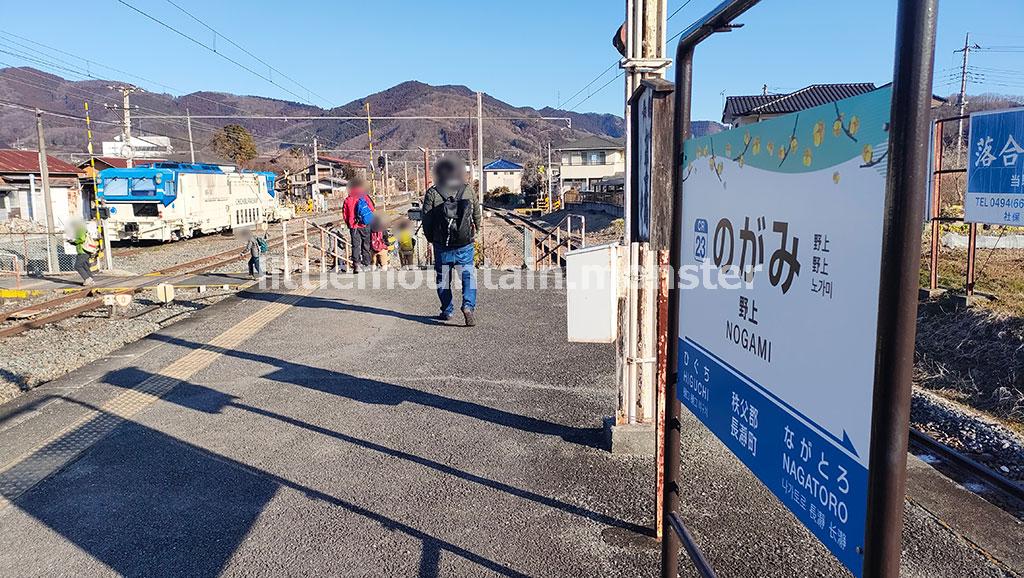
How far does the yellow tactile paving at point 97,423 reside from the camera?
4230mm

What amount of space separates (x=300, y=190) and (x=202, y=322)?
2540 inches

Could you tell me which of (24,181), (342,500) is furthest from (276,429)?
(24,181)

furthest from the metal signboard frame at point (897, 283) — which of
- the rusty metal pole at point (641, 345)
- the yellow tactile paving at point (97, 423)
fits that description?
the yellow tactile paving at point (97, 423)

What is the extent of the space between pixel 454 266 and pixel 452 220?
59 centimetres

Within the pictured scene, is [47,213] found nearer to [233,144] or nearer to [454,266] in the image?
[454,266]

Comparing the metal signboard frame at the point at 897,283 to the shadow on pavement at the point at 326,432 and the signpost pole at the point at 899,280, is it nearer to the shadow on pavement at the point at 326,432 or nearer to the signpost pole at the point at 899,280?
the signpost pole at the point at 899,280

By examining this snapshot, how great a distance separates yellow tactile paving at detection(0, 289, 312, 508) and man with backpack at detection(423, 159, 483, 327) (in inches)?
93.0

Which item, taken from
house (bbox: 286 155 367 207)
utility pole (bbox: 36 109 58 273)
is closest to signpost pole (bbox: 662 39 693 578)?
utility pole (bbox: 36 109 58 273)

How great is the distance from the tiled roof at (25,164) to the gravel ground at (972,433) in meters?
37.0

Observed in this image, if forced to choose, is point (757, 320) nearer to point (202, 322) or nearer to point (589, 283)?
point (589, 283)

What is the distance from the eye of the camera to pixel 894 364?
1.45 meters

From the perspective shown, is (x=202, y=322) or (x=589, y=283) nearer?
(x=589, y=283)

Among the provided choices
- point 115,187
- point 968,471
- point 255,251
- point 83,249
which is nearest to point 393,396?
point 968,471

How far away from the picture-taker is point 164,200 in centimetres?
2638
